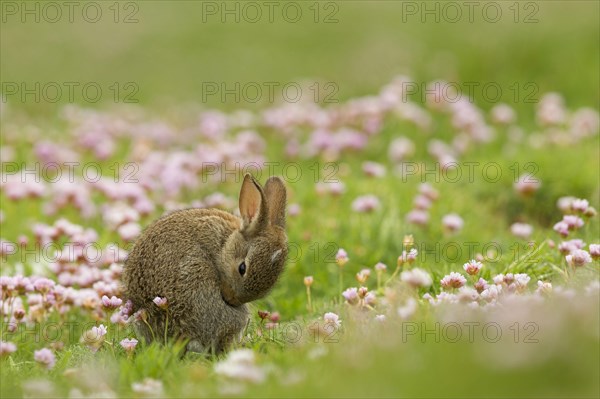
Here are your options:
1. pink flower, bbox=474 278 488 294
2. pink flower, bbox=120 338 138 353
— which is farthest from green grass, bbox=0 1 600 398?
pink flower, bbox=474 278 488 294

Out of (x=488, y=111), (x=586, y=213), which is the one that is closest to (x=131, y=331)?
(x=586, y=213)

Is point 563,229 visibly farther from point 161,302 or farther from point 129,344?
point 129,344

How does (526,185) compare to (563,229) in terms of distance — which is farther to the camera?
(526,185)

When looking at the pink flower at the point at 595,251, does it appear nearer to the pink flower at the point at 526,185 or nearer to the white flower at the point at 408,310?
the white flower at the point at 408,310

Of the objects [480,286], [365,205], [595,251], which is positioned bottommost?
[480,286]

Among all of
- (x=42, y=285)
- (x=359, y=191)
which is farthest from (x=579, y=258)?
(x=359, y=191)

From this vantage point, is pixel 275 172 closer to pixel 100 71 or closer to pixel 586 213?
pixel 586 213
